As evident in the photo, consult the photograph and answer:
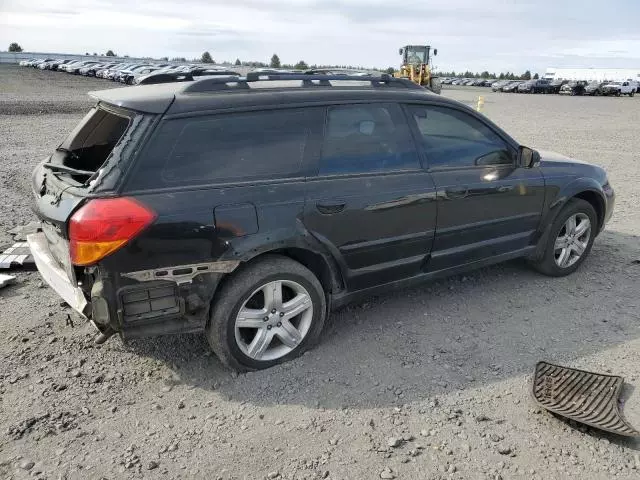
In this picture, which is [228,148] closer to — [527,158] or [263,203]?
[263,203]

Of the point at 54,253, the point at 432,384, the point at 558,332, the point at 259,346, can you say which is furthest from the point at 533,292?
the point at 54,253

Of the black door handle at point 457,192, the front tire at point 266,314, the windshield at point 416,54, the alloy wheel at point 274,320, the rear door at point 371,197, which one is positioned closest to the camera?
the front tire at point 266,314

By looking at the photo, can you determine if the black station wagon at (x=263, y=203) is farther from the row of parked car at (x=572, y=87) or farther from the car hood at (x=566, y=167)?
the row of parked car at (x=572, y=87)

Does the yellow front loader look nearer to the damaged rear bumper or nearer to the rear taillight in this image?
the damaged rear bumper

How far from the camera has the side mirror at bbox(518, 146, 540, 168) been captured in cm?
447

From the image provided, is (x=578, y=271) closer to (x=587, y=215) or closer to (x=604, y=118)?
(x=587, y=215)

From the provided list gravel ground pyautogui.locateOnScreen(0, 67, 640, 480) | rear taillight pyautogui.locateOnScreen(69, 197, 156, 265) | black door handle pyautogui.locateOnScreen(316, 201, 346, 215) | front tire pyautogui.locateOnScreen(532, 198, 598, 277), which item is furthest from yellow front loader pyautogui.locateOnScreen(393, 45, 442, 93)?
rear taillight pyautogui.locateOnScreen(69, 197, 156, 265)

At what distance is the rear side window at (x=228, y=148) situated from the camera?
308 centimetres

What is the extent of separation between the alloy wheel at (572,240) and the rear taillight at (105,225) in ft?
12.1

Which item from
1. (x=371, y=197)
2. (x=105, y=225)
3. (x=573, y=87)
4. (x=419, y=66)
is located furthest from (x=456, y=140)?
(x=573, y=87)

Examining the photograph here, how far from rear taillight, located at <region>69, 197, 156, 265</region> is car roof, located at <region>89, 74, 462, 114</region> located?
0.60m

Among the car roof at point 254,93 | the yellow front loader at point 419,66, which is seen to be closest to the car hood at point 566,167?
the car roof at point 254,93

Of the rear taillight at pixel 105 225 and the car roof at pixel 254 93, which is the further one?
the car roof at pixel 254 93

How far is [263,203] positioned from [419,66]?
3014 cm
